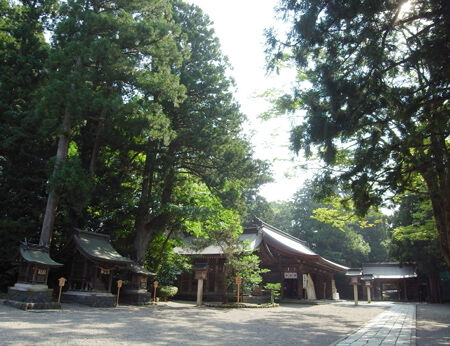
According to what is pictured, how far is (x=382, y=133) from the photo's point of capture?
24.1 feet

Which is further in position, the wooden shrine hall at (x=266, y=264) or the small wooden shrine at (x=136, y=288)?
the wooden shrine hall at (x=266, y=264)

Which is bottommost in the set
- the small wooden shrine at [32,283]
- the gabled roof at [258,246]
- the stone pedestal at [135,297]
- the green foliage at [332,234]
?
the stone pedestal at [135,297]

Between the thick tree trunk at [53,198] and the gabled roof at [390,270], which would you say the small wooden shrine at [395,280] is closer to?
the gabled roof at [390,270]

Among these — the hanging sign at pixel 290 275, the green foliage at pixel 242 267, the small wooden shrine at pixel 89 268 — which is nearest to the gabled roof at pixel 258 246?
the green foliage at pixel 242 267

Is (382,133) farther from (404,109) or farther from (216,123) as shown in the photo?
(216,123)

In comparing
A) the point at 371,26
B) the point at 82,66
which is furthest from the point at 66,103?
the point at 371,26

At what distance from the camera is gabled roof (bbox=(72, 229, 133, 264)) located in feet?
39.0

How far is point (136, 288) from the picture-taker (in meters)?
13.9

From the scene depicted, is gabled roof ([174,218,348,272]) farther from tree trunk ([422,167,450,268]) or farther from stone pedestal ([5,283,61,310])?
tree trunk ([422,167,450,268])

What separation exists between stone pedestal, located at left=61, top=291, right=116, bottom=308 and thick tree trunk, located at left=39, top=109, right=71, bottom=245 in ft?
6.97

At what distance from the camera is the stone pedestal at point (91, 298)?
38.5 feet

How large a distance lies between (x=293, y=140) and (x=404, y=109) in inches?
83.6

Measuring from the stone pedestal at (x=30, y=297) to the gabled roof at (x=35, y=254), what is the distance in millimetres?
688

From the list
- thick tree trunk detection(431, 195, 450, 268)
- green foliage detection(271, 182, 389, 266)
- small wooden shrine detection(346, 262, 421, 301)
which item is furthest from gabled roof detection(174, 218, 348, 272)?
green foliage detection(271, 182, 389, 266)
